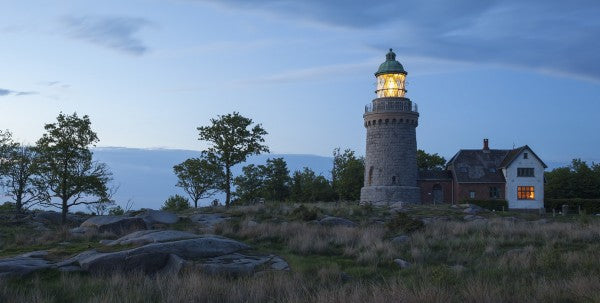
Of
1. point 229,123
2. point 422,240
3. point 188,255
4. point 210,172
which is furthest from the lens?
point 210,172

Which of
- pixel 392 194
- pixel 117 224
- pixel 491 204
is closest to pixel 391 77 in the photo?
pixel 392 194

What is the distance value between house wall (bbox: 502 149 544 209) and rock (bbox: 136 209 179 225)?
38.2 meters

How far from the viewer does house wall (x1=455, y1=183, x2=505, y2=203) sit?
51.3 meters

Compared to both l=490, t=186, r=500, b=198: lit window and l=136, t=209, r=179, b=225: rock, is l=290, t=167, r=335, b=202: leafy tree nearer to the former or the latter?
l=490, t=186, r=500, b=198: lit window

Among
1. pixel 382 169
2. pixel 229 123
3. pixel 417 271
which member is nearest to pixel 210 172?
pixel 229 123

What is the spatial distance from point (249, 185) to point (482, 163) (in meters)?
25.6

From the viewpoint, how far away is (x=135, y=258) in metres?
11.7

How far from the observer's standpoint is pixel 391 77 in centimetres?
4962

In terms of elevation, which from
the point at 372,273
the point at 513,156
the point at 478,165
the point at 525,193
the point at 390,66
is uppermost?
the point at 390,66

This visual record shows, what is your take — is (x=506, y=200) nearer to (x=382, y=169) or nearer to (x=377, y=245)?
(x=382, y=169)

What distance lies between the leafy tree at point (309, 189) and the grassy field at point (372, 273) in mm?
37833

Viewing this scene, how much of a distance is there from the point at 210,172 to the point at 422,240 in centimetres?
3230

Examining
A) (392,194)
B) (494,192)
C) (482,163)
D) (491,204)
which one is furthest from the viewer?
(482,163)

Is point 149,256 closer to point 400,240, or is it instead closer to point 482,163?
point 400,240
